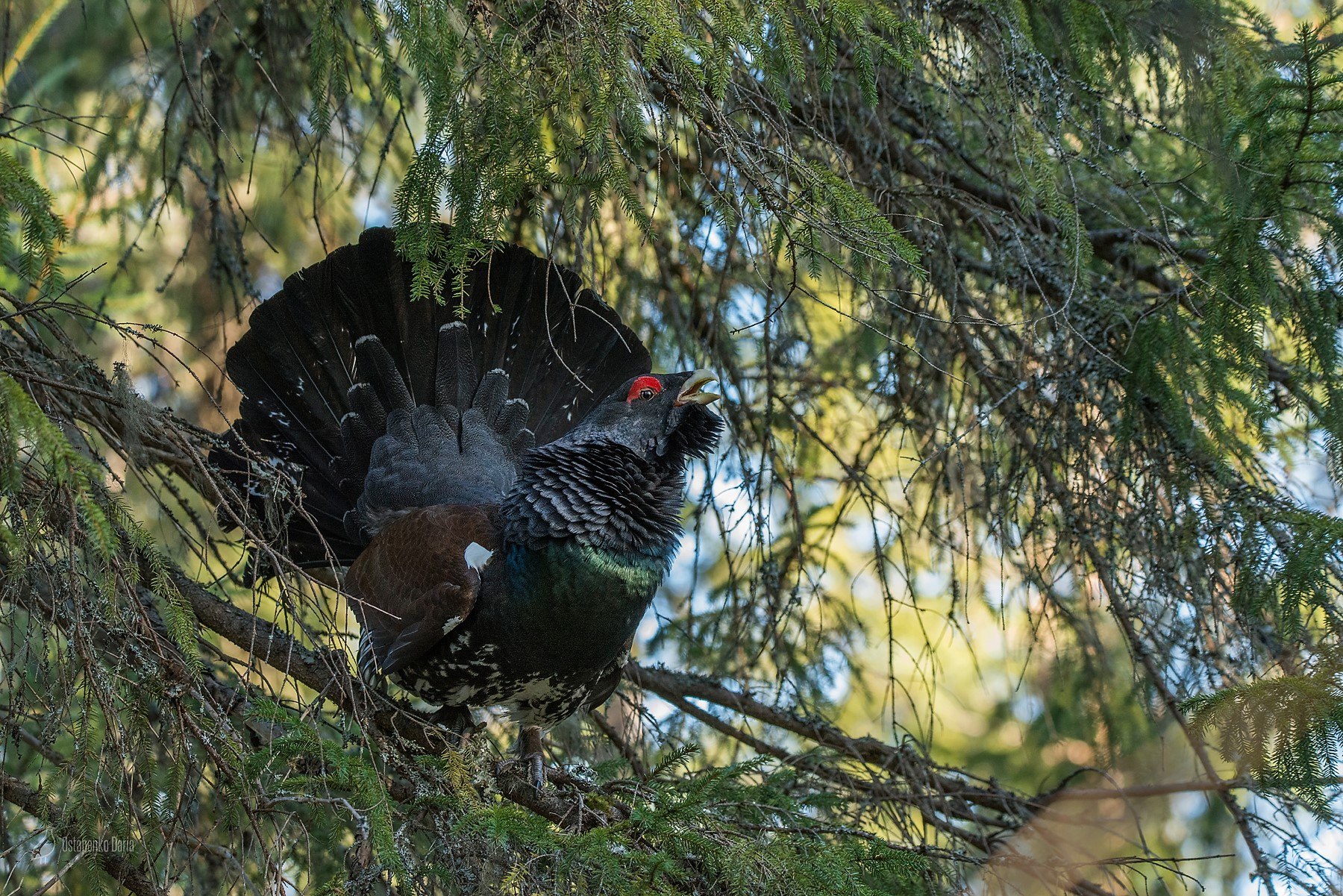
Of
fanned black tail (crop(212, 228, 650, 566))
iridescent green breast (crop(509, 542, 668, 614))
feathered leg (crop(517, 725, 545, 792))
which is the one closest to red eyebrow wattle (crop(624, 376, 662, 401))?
fanned black tail (crop(212, 228, 650, 566))

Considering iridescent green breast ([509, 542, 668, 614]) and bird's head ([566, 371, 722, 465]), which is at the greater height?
bird's head ([566, 371, 722, 465])

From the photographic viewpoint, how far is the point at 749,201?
8.20 feet

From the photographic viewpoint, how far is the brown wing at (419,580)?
11.7ft

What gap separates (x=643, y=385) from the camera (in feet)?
12.4

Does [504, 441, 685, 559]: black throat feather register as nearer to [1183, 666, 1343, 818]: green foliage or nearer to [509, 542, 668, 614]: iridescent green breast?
[509, 542, 668, 614]: iridescent green breast

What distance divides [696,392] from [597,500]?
51cm

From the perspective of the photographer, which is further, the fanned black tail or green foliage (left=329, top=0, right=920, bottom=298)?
the fanned black tail

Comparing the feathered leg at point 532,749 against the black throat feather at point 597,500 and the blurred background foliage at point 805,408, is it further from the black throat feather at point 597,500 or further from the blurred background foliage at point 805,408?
the black throat feather at point 597,500

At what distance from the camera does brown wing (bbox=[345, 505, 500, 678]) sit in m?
3.58

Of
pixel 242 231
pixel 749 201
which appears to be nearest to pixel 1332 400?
pixel 749 201

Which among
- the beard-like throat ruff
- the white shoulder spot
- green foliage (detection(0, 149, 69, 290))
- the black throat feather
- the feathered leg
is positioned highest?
the beard-like throat ruff

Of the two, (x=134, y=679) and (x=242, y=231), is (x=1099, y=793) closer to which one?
(x=134, y=679)

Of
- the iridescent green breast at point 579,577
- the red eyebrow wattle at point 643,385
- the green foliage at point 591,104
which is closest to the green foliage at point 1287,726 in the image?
the green foliage at point 591,104

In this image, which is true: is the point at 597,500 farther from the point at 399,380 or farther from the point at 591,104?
the point at 591,104
